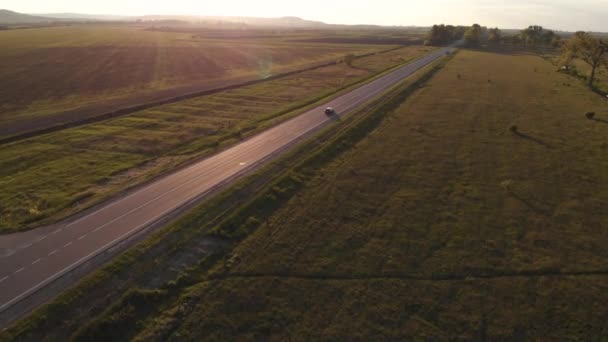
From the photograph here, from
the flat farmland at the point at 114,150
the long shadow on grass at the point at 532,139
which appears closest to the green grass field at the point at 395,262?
the long shadow on grass at the point at 532,139

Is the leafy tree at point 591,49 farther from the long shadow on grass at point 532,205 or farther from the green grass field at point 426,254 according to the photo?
the long shadow on grass at point 532,205

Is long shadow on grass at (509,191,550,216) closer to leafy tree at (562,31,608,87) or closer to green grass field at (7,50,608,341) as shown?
green grass field at (7,50,608,341)

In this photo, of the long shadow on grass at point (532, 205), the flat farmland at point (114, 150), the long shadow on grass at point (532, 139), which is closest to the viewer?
the long shadow on grass at point (532, 205)

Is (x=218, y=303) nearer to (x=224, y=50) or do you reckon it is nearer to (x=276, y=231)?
(x=276, y=231)

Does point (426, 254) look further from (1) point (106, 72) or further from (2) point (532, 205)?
(1) point (106, 72)

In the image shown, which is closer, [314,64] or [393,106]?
[393,106]

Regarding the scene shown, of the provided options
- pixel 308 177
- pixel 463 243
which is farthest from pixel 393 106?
pixel 463 243
